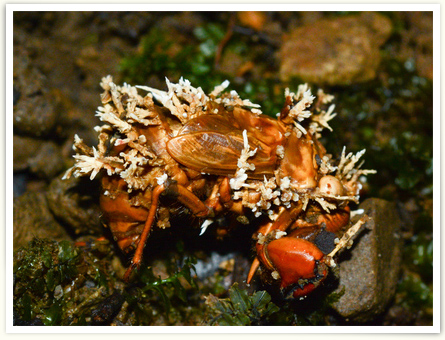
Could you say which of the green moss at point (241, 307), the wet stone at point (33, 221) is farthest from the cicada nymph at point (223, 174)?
the wet stone at point (33, 221)

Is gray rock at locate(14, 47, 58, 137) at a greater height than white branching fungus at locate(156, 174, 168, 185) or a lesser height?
greater

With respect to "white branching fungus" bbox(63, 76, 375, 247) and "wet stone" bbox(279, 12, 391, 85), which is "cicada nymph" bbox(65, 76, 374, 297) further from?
"wet stone" bbox(279, 12, 391, 85)

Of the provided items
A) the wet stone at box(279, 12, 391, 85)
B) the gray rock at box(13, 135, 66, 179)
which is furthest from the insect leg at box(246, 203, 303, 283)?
the gray rock at box(13, 135, 66, 179)

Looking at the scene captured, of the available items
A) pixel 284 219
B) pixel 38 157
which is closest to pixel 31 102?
pixel 38 157

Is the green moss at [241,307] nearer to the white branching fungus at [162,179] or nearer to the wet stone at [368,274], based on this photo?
the wet stone at [368,274]

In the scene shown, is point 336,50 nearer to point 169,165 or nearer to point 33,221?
point 169,165
